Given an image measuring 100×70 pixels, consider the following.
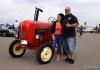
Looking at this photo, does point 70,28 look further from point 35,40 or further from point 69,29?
point 35,40

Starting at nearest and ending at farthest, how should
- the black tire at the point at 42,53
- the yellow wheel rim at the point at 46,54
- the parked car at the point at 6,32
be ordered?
the black tire at the point at 42,53 < the yellow wheel rim at the point at 46,54 < the parked car at the point at 6,32

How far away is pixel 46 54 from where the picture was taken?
33.3ft

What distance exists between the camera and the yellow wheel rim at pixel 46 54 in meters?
10.0

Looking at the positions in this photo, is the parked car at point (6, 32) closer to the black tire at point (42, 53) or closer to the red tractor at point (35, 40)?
the red tractor at point (35, 40)

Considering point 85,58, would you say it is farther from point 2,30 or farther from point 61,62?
point 2,30

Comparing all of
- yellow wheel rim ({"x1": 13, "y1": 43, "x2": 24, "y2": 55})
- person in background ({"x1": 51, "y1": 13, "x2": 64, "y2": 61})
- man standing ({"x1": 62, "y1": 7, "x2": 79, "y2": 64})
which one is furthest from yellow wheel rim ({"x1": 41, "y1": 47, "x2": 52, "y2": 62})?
yellow wheel rim ({"x1": 13, "y1": 43, "x2": 24, "y2": 55})

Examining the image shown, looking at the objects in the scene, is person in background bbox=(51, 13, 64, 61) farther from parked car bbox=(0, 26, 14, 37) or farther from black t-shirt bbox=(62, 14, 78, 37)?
parked car bbox=(0, 26, 14, 37)

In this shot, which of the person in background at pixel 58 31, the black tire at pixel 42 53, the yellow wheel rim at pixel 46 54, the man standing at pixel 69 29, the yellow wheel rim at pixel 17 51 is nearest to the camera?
the black tire at pixel 42 53

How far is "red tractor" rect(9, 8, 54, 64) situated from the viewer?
10.1m

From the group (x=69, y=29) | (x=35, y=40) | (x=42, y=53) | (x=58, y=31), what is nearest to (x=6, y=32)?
(x=35, y=40)

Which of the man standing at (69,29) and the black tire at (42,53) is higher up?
the man standing at (69,29)

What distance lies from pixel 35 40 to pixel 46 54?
0.85m

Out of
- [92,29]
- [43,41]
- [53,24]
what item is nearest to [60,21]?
[53,24]

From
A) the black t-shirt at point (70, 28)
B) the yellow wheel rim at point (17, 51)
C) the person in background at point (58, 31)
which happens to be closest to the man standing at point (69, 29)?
the black t-shirt at point (70, 28)
